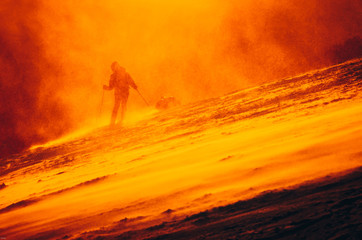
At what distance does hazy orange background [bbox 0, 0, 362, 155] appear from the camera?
50.6 feet

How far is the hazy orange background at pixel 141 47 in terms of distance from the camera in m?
15.4

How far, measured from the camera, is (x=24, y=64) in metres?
21.0

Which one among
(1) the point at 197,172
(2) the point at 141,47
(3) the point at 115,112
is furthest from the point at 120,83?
(2) the point at 141,47

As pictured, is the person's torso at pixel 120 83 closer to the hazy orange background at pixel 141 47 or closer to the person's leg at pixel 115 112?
the person's leg at pixel 115 112

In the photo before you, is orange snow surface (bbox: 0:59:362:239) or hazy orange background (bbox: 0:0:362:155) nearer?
orange snow surface (bbox: 0:59:362:239)

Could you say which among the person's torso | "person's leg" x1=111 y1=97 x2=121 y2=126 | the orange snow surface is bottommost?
the orange snow surface

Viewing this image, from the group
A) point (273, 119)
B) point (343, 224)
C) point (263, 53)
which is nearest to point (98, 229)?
point (343, 224)

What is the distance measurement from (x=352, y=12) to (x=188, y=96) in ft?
33.0

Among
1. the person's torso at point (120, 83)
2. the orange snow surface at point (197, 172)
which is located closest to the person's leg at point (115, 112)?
the person's torso at point (120, 83)

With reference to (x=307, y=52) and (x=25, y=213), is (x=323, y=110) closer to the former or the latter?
(x=25, y=213)

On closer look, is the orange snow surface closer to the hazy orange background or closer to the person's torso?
the person's torso

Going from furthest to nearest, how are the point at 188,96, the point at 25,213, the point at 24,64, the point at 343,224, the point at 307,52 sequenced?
the point at 24,64 → the point at 307,52 → the point at 188,96 → the point at 25,213 → the point at 343,224

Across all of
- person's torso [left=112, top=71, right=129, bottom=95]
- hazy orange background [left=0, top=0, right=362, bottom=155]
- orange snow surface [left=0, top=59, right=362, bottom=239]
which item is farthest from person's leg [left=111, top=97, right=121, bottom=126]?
orange snow surface [left=0, top=59, right=362, bottom=239]

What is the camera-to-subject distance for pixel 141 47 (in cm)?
2073
